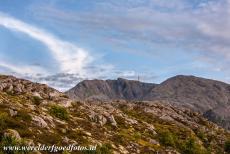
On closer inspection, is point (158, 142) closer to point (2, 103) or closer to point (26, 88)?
point (26, 88)

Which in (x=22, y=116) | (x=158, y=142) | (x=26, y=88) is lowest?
(x=158, y=142)

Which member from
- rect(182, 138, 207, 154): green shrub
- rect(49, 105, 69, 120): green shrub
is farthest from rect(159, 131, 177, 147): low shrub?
rect(49, 105, 69, 120): green shrub

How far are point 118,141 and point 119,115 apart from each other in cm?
7151

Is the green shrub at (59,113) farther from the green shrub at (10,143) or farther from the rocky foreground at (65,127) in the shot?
the green shrub at (10,143)

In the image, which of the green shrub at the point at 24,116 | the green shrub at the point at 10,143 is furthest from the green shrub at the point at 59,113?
the green shrub at the point at 10,143

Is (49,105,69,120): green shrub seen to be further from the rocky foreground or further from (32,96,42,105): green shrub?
(32,96,42,105): green shrub

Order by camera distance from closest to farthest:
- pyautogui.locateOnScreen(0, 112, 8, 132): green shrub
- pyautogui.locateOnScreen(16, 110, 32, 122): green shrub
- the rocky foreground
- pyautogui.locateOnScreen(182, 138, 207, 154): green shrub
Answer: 1. pyautogui.locateOnScreen(0, 112, 8, 132): green shrub
2. the rocky foreground
3. pyautogui.locateOnScreen(16, 110, 32, 122): green shrub
4. pyautogui.locateOnScreen(182, 138, 207, 154): green shrub

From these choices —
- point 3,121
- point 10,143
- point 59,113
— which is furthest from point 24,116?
point 59,113

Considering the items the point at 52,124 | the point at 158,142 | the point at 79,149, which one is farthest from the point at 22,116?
the point at 158,142

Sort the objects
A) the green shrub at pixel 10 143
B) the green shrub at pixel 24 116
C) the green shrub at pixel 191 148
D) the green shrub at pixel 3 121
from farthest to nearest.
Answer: the green shrub at pixel 191 148
the green shrub at pixel 24 116
the green shrub at pixel 3 121
the green shrub at pixel 10 143

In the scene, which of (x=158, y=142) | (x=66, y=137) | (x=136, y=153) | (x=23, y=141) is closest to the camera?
(x=23, y=141)

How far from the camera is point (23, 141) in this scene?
225 feet

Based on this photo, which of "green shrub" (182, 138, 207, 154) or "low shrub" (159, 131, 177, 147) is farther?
"low shrub" (159, 131, 177, 147)

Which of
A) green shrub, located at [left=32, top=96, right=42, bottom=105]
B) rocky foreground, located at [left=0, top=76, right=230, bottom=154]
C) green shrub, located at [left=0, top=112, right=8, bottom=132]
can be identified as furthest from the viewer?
green shrub, located at [left=32, top=96, right=42, bottom=105]
